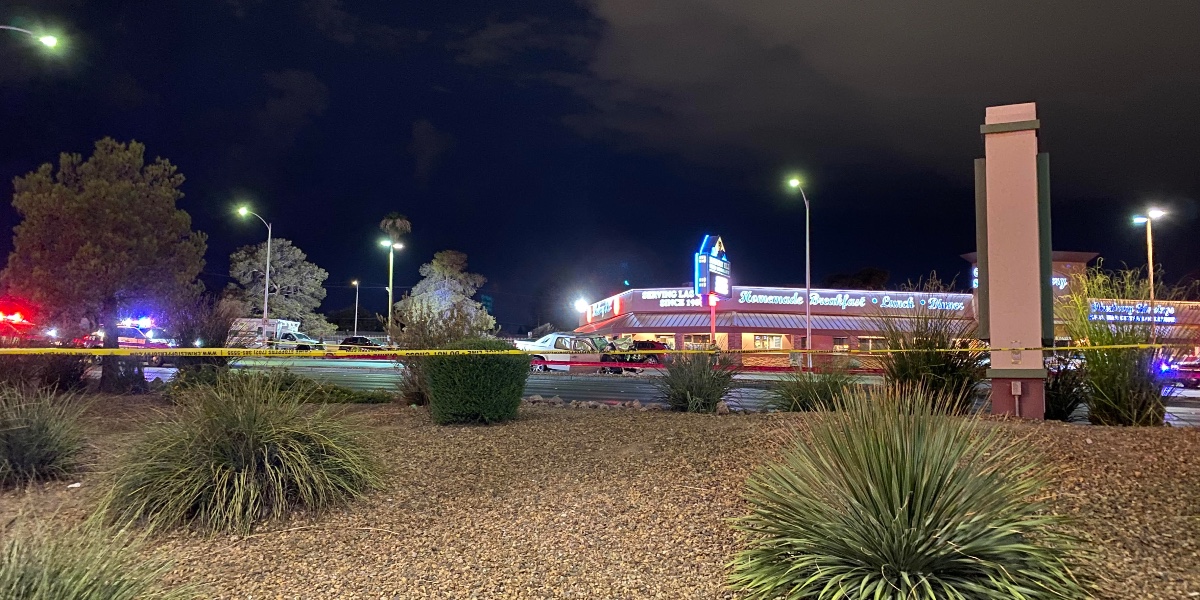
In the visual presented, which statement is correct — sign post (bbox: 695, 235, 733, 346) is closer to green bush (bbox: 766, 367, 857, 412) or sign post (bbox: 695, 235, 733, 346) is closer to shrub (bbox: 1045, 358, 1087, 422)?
green bush (bbox: 766, 367, 857, 412)

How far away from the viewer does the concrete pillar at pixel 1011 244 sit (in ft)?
30.8

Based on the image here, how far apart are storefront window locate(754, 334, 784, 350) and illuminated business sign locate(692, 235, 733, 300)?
13.8 ft

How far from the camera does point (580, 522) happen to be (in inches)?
214

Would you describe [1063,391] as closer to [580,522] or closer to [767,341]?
[580,522]

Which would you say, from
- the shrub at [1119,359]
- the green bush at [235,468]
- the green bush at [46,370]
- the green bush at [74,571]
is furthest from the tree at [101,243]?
the shrub at [1119,359]

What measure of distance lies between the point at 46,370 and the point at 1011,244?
15667 millimetres

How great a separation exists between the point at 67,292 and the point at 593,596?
612 inches

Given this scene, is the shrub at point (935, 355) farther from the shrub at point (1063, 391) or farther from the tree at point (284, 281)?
the tree at point (284, 281)

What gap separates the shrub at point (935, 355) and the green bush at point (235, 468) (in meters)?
6.70

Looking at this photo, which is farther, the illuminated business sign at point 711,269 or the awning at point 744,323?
the awning at point 744,323

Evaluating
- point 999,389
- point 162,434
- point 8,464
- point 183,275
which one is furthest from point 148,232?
point 999,389

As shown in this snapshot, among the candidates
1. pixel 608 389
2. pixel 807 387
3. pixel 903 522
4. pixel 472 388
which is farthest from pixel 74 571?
pixel 608 389

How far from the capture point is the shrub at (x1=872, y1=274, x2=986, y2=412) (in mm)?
9742

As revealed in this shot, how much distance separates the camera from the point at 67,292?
15320 millimetres
